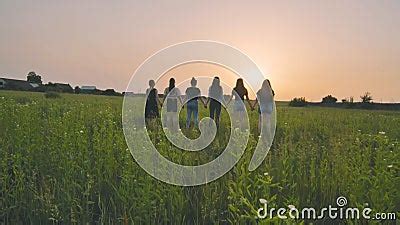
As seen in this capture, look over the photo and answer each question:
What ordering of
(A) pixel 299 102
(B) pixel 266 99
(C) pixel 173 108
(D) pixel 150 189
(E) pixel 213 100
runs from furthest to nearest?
(A) pixel 299 102 → (E) pixel 213 100 → (B) pixel 266 99 → (C) pixel 173 108 → (D) pixel 150 189

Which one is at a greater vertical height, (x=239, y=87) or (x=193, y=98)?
(x=239, y=87)

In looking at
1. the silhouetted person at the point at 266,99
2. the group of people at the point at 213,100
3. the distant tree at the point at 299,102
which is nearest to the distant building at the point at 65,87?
the distant tree at the point at 299,102

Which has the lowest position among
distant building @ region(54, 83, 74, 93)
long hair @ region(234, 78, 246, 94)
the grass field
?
the grass field

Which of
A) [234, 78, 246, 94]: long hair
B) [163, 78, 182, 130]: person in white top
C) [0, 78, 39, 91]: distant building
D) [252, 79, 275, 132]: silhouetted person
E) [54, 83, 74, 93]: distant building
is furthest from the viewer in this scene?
[54, 83, 74, 93]: distant building

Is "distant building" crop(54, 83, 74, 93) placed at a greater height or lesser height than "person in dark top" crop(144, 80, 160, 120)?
greater

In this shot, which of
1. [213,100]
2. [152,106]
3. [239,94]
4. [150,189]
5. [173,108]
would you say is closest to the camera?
[150,189]

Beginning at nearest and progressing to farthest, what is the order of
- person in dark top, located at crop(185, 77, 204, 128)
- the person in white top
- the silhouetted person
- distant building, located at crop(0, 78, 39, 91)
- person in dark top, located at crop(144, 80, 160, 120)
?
the person in white top, the silhouetted person, person in dark top, located at crop(185, 77, 204, 128), person in dark top, located at crop(144, 80, 160, 120), distant building, located at crop(0, 78, 39, 91)

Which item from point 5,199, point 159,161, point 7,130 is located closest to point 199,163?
point 159,161

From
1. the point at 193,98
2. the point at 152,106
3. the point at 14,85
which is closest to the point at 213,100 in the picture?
the point at 193,98

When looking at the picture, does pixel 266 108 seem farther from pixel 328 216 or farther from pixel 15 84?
pixel 15 84

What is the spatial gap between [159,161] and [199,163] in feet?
3.05

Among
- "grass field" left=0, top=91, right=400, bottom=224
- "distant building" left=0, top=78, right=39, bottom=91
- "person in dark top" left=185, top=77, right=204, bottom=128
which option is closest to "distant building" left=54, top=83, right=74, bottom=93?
"distant building" left=0, top=78, right=39, bottom=91

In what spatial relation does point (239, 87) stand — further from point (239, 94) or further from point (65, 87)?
point (65, 87)

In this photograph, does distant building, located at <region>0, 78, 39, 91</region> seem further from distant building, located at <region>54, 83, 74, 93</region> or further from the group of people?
the group of people
